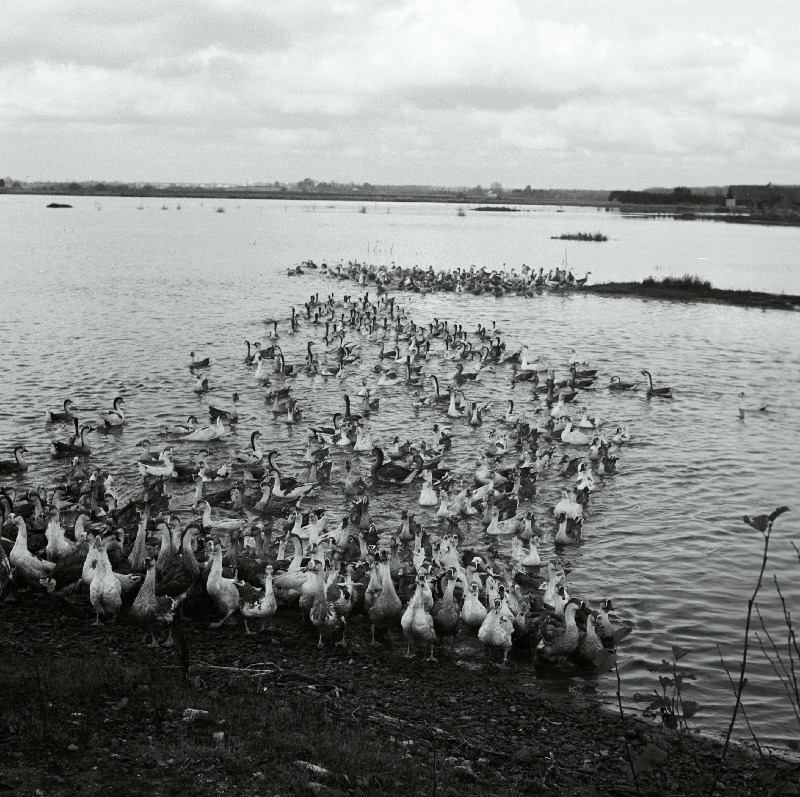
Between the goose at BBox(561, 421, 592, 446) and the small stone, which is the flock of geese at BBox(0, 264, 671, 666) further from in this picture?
the small stone

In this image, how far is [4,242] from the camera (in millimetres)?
82875

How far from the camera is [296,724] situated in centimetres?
966

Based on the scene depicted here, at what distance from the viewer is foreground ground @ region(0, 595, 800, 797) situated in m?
8.44

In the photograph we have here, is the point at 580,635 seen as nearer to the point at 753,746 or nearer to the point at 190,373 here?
the point at 753,746

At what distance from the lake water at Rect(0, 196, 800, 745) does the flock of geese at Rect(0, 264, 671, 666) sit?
43 centimetres

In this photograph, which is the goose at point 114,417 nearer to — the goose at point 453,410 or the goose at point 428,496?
the goose at point 453,410

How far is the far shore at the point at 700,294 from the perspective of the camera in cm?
5075

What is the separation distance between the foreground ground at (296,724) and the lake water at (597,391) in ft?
4.12

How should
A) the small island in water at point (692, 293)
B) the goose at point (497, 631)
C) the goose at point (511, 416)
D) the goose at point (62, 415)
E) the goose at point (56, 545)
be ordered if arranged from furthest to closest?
the small island in water at point (692, 293) < the goose at point (511, 416) < the goose at point (62, 415) < the goose at point (56, 545) < the goose at point (497, 631)

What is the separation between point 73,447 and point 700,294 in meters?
43.7

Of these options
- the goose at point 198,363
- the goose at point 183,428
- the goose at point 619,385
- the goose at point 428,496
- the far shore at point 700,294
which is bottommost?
the goose at point 428,496

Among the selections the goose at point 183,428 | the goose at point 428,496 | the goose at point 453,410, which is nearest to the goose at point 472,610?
the goose at point 428,496

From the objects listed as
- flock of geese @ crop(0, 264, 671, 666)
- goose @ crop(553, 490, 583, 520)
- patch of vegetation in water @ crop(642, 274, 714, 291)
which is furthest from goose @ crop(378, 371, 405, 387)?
patch of vegetation in water @ crop(642, 274, 714, 291)

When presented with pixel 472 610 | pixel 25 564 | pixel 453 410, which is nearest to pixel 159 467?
pixel 25 564
